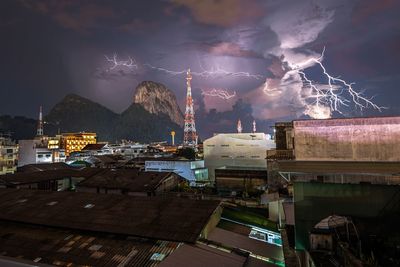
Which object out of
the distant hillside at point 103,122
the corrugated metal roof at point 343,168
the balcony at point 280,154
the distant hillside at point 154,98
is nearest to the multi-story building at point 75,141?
the distant hillside at point 103,122

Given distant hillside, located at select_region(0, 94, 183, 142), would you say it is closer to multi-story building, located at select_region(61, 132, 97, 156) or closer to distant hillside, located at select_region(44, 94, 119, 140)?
distant hillside, located at select_region(44, 94, 119, 140)

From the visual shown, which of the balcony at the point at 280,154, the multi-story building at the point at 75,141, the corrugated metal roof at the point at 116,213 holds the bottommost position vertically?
the corrugated metal roof at the point at 116,213

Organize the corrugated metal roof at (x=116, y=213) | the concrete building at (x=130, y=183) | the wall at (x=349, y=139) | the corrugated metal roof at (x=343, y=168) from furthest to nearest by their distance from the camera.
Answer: the concrete building at (x=130, y=183) < the wall at (x=349, y=139) < the corrugated metal roof at (x=116, y=213) < the corrugated metal roof at (x=343, y=168)

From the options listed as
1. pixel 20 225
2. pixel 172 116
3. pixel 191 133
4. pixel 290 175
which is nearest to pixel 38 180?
pixel 20 225

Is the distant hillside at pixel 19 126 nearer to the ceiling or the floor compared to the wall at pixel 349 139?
nearer to the ceiling

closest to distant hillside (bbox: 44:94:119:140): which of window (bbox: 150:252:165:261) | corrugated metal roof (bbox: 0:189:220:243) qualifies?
corrugated metal roof (bbox: 0:189:220:243)

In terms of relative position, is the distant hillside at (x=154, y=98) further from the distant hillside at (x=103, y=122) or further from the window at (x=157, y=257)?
the window at (x=157, y=257)
